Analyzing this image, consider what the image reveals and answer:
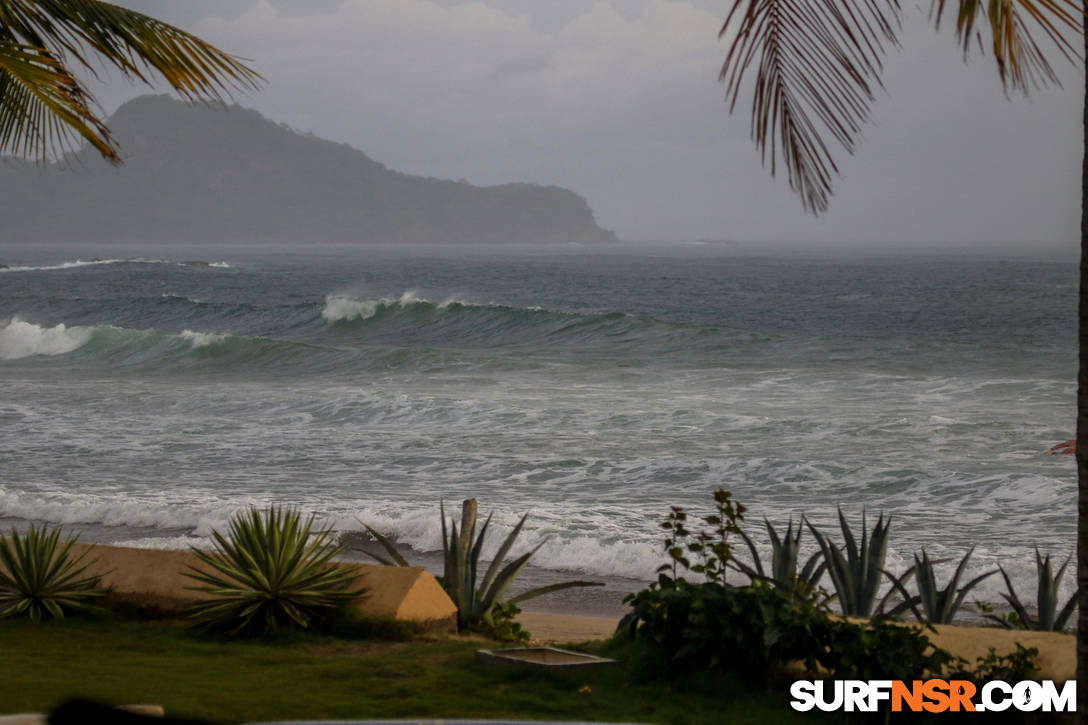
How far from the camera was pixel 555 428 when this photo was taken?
736 inches

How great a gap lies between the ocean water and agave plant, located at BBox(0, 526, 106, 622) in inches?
168

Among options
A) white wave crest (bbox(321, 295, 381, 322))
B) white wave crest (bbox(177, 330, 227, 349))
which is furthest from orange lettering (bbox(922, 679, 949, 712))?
white wave crest (bbox(321, 295, 381, 322))

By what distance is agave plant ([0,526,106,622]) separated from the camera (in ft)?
21.9

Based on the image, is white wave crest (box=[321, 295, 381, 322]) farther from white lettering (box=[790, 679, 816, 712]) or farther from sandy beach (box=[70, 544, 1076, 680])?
white lettering (box=[790, 679, 816, 712])

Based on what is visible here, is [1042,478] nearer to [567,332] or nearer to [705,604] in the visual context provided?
[705,604]

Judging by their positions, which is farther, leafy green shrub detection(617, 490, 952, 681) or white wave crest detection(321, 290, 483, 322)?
white wave crest detection(321, 290, 483, 322)

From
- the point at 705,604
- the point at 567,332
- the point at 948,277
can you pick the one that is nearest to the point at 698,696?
the point at 705,604

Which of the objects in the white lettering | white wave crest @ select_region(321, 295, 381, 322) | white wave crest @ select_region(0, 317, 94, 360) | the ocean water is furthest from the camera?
white wave crest @ select_region(321, 295, 381, 322)

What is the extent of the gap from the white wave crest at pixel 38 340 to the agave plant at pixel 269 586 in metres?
32.6

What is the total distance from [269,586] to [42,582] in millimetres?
1354

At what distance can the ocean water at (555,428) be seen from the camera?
12.4 meters

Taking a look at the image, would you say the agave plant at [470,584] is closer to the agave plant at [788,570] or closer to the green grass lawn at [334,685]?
the green grass lawn at [334,685]

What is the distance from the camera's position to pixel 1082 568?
11.8 feet

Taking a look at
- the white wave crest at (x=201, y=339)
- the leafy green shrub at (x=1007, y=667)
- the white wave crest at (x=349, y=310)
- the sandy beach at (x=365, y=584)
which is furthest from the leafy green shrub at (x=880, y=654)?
the white wave crest at (x=349, y=310)
